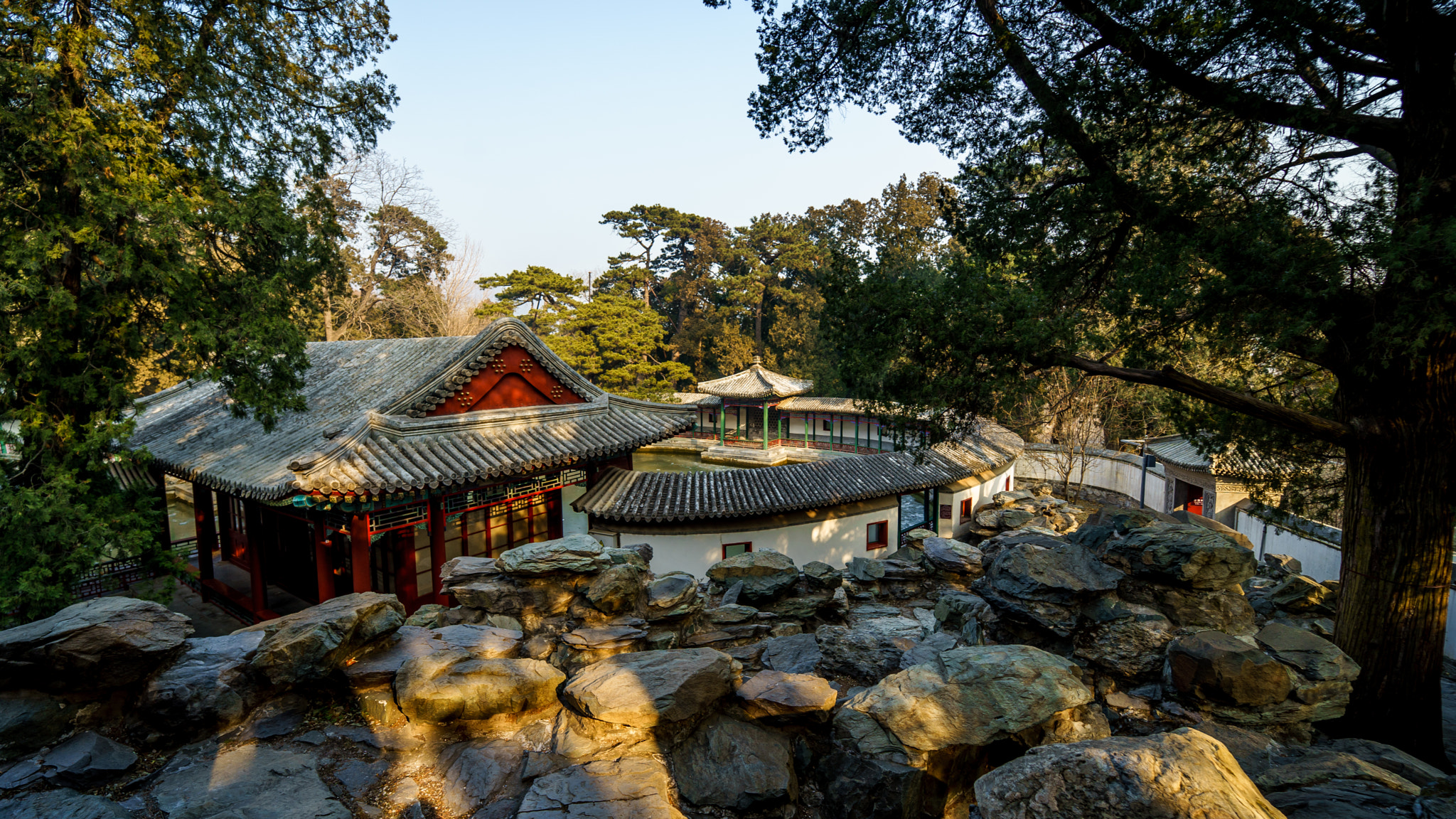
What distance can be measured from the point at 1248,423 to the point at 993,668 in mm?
4474

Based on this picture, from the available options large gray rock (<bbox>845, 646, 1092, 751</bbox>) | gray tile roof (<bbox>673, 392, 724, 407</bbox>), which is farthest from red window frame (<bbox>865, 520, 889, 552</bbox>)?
gray tile roof (<bbox>673, 392, 724, 407</bbox>)

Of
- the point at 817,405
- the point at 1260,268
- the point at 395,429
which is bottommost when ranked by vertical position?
the point at 817,405

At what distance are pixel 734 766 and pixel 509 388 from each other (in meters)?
8.24

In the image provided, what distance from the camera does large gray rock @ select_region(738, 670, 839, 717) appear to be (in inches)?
151

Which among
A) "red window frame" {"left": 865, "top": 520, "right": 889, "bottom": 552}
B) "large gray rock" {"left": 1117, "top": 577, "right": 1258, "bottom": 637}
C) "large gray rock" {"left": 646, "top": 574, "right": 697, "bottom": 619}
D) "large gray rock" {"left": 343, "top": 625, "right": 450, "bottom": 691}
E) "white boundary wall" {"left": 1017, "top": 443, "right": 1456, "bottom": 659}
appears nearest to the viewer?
"large gray rock" {"left": 343, "top": 625, "right": 450, "bottom": 691}

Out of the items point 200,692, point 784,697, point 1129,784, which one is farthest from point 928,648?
point 200,692

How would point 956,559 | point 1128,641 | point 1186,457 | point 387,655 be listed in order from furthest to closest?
point 1186,457, point 956,559, point 1128,641, point 387,655

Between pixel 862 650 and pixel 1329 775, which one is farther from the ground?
pixel 1329 775

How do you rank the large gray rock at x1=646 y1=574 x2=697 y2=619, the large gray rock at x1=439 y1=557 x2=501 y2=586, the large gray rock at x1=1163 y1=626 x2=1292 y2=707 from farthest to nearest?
1. the large gray rock at x1=646 y1=574 x2=697 y2=619
2. the large gray rock at x1=439 y1=557 x2=501 y2=586
3. the large gray rock at x1=1163 y1=626 x2=1292 y2=707

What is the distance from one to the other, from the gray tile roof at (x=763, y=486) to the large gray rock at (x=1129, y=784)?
22.7 ft

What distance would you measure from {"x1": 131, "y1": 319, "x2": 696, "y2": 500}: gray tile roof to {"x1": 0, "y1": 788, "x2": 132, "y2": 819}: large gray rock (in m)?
4.82

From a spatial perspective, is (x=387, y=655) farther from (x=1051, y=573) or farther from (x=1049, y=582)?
(x=1051, y=573)

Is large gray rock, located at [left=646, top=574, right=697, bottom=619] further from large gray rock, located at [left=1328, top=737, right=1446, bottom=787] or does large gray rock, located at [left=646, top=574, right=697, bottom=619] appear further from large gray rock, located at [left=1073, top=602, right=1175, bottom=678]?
large gray rock, located at [left=1328, top=737, right=1446, bottom=787]

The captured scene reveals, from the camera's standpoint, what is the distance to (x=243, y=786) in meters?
3.07
